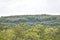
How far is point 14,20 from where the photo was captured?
17984mm

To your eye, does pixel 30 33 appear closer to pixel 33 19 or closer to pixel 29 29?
pixel 29 29

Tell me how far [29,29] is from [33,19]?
1.74 metres

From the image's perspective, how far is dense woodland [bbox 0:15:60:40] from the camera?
16141mm

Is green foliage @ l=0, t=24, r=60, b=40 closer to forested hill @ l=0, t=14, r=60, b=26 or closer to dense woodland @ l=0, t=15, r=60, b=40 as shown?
dense woodland @ l=0, t=15, r=60, b=40

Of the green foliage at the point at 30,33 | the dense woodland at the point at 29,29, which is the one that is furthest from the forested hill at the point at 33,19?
the green foliage at the point at 30,33

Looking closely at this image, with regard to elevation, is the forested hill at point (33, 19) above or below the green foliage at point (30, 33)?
above

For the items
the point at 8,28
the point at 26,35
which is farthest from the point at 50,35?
the point at 8,28

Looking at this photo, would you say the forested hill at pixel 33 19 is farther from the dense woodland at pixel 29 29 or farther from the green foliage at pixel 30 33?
the green foliage at pixel 30 33

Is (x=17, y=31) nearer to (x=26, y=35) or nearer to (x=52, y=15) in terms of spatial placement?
(x=26, y=35)

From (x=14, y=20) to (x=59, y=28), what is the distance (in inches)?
124

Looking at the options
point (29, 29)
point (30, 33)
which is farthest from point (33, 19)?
point (30, 33)

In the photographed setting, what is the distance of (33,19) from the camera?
18.3 metres

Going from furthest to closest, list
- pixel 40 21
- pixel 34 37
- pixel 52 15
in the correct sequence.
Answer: pixel 52 15 < pixel 40 21 < pixel 34 37

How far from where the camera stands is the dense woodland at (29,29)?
16141mm
